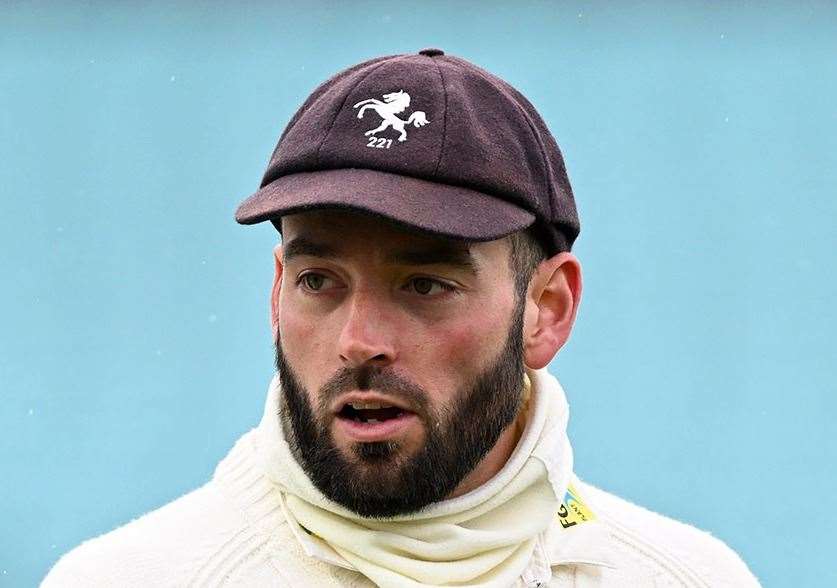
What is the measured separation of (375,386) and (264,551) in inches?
12.0

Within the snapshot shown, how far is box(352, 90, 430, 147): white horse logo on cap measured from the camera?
2051 millimetres

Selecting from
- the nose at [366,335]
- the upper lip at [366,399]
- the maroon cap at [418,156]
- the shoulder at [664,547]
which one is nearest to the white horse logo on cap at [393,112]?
the maroon cap at [418,156]

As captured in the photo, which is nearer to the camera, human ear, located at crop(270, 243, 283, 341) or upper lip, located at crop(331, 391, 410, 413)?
upper lip, located at crop(331, 391, 410, 413)

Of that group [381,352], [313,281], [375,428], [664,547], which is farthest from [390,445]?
[664,547]

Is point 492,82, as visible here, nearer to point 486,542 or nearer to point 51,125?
point 486,542

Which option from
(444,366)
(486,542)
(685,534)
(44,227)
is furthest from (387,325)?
(44,227)

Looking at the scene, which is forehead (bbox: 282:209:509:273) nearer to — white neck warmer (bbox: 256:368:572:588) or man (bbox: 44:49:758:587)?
man (bbox: 44:49:758:587)

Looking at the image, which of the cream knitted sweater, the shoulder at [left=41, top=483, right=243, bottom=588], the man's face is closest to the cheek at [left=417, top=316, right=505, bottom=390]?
the man's face

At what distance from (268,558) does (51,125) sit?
2570 mm

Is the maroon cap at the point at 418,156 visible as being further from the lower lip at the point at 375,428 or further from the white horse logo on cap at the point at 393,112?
the lower lip at the point at 375,428

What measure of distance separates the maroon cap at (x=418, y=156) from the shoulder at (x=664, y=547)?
0.49 m

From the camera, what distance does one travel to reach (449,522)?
6.93 ft

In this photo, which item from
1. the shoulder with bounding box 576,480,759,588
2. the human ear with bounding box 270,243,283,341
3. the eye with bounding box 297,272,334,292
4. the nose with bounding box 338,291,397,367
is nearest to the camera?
the nose with bounding box 338,291,397,367

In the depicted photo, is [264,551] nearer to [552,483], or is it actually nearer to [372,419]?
[372,419]
